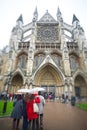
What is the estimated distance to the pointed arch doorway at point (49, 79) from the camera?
22786 mm

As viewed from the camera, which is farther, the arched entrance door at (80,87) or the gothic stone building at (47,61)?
the arched entrance door at (80,87)

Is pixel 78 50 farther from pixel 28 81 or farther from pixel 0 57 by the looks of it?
pixel 0 57

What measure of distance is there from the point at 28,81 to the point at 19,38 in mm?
12940

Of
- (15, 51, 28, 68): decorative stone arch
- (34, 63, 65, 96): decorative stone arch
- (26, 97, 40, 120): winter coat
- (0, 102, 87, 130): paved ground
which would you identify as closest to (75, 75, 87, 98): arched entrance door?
(34, 63, 65, 96): decorative stone arch

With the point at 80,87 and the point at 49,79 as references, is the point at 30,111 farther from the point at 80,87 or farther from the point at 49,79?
the point at 80,87

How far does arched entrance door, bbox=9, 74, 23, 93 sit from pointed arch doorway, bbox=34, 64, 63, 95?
3935mm

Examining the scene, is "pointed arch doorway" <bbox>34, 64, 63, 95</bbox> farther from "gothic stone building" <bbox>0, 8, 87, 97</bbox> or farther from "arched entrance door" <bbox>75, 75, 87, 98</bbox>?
"arched entrance door" <bbox>75, 75, 87, 98</bbox>

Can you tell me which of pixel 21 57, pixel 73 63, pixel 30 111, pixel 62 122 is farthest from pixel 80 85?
pixel 30 111

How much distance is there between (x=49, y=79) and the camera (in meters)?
24.2

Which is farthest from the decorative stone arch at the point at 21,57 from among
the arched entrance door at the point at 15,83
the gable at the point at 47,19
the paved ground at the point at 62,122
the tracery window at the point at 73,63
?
the paved ground at the point at 62,122

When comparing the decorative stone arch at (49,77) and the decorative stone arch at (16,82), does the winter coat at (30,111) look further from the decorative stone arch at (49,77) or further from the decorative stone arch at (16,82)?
the decorative stone arch at (16,82)

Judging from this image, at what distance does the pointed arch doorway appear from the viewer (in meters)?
22.8

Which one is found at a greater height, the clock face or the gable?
the gable

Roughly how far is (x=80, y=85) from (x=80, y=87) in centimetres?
44
